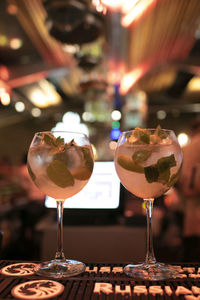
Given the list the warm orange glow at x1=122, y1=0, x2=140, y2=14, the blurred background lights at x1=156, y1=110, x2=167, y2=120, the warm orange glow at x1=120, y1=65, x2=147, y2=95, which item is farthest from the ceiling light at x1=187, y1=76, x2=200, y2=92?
the warm orange glow at x1=122, y1=0, x2=140, y2=14

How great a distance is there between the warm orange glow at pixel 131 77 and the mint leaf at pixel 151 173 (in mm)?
6385

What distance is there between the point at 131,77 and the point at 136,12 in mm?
3433

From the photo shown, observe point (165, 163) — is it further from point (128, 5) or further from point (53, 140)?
point (128, 5)

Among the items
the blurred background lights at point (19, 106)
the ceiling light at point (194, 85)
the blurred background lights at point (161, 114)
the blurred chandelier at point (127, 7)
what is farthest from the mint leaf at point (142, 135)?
the blurred background lights at point (161, 114)

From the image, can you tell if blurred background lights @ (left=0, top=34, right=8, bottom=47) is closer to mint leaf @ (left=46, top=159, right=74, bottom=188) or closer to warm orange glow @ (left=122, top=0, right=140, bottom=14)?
warm orange glow @ (left=122, top=0, right=140, bottom=14)

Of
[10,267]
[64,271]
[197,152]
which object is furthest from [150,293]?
[197,152]

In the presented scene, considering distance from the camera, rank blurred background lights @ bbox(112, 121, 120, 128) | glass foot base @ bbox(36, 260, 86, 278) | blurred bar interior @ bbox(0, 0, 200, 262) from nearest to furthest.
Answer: glass foot base @ bbox(36, 260, 86, 278) < blurred bar interior @ bbox(0, 0, 200, 262) < blurred background lights @ bbox(112, 121, 120, 128)

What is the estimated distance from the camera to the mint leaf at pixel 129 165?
706 mm

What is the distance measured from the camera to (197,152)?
8.16ft

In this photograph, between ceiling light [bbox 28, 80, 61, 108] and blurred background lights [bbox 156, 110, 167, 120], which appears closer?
ceiling light [bbox 28, 80, 61, 108]

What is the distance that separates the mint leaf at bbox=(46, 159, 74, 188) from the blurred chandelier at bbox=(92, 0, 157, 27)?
8.74 feet

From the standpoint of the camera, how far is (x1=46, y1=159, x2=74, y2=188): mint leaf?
0.70m

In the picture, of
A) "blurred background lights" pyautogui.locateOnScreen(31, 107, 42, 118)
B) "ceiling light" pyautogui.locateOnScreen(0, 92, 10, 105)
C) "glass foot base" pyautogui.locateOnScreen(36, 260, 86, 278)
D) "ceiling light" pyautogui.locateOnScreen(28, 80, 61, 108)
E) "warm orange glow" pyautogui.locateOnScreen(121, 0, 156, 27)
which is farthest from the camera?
"blurred background lights" pyautogui.locateOnScreen(31, 107, 42, 118)

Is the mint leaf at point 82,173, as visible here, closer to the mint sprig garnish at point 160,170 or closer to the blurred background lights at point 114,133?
the mint sprig garnish at point 160,170
